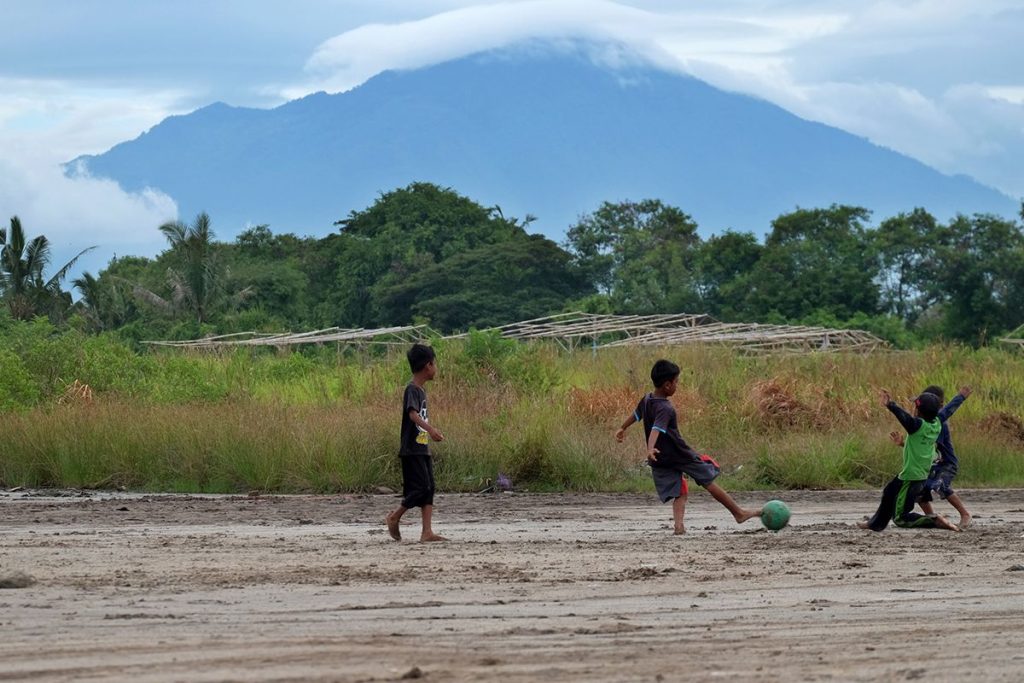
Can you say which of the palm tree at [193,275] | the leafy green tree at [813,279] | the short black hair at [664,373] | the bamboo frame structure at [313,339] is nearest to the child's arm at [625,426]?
the short black hair at [664,373]

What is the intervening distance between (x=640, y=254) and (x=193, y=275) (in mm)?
17583

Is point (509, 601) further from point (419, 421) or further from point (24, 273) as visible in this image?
point (24, 273)

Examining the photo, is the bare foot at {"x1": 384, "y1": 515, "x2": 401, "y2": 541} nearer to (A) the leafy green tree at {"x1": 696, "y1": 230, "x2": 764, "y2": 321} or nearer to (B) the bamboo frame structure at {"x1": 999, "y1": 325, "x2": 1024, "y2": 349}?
(B) the bamboo frame structure at {"x1": 999, "y1": 325, "x2": 1024, "y2": 349}

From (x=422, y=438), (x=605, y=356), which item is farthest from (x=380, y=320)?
(x=422, y=438)

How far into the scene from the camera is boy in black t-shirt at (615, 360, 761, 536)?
1209cm

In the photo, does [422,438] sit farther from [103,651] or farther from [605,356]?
[605,356]

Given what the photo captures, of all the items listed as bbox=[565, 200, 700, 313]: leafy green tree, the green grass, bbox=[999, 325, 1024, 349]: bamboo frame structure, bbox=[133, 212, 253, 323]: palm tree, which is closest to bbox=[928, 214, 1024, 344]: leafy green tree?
bbox=[999, 325, 1024, 349]: bamboo frame structure

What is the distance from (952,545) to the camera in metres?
11.3

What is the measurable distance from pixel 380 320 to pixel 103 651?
4990cm

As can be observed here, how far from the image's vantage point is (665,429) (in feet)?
39.7

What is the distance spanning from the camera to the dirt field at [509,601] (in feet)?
22.0

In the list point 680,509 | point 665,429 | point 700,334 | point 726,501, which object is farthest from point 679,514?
point 700,334

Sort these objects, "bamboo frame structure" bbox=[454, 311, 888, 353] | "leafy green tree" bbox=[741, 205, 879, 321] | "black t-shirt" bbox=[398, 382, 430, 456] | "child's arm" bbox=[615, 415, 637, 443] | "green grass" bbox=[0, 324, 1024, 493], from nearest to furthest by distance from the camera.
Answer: "black t-shirt" bbox=[398, 382, 430, 456], "child's arm" bbox=[615, 415, 637, 443], "green grass" bbox=[0, 324, 1024, 493], "bamboo frame structure" bbox=[454, 311, 888, 353], "leafy green tree" bbox=[741, 205, 879, 321]

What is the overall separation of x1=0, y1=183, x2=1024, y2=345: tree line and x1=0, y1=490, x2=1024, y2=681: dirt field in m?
33.9
